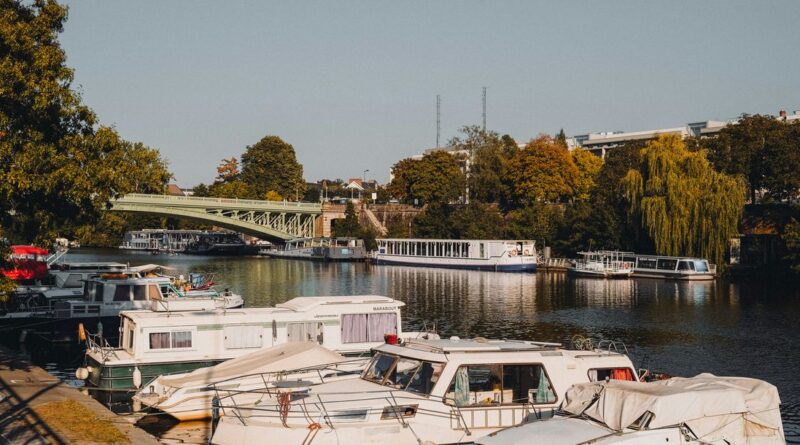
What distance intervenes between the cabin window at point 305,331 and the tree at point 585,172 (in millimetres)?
96143

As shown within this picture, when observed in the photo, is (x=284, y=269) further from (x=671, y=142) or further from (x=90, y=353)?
(x=90, y=353)

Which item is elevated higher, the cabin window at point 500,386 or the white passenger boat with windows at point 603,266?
the white passenger boat with windows at point 603,266

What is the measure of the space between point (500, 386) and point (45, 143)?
55.3 ft

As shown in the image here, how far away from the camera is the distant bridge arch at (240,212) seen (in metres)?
105

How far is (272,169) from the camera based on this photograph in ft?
534

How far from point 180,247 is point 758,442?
137061 millimetres

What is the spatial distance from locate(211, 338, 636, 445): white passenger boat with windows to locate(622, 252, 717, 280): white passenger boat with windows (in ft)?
182

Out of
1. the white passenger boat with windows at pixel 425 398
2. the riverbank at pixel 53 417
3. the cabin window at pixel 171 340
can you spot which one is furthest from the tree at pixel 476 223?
the white passenger boat with windows at pixel 425 398

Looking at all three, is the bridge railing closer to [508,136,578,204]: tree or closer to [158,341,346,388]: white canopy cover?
[508,136,578,204]: tree

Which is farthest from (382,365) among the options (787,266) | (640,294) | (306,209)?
(306,209)

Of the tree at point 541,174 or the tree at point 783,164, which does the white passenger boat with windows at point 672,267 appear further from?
the tree at point 541,174

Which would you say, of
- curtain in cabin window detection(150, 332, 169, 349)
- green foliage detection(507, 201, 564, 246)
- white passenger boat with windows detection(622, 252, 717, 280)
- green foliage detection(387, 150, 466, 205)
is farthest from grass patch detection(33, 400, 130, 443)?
green foliage detection(387, 150, 466, 205)

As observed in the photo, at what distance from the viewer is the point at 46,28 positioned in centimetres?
2927

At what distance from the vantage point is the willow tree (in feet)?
256
